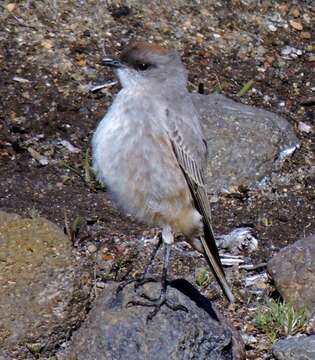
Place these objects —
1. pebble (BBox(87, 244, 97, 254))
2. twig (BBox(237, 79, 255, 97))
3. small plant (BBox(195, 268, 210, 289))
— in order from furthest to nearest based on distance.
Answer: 1. twig (BBox(237, 79, 255, 97))
2. pebble (BBox(87, 244, 97, 254))
3. small plant (BBox(195, 268, 210, 289))

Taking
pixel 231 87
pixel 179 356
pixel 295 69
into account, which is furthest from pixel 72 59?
pixel 179 356

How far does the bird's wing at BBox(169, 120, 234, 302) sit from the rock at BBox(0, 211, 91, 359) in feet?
2.89

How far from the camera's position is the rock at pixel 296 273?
7.47 metres

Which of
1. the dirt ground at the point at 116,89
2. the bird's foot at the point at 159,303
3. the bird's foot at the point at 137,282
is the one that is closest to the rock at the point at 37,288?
the bird's foot at the point at 137,282

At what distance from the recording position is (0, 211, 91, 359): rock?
666 centimetres

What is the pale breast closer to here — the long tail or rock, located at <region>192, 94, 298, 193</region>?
the long tail

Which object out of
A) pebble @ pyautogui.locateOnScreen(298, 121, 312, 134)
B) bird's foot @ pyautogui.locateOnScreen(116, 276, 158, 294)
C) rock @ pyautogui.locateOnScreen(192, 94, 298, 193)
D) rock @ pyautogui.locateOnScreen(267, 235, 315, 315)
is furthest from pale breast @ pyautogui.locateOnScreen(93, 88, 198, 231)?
pebble @ pyautogui.locateOnScreen(298, 121, 312, 134)

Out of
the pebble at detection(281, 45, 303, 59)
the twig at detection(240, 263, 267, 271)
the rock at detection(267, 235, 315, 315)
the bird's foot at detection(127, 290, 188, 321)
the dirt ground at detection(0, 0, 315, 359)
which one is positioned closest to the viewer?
the bird's foot at detection(127, 290, 188, 321)

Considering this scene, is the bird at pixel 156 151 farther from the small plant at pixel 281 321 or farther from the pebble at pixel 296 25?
the pebble at pixel 296 25

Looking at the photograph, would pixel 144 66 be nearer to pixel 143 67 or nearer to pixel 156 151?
pixel 143 67

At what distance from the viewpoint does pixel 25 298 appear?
6.79 m

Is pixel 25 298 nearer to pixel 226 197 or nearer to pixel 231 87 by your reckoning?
pixel 226 197

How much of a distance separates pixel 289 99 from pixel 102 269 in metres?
3.16

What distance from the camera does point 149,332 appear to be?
6539mm
